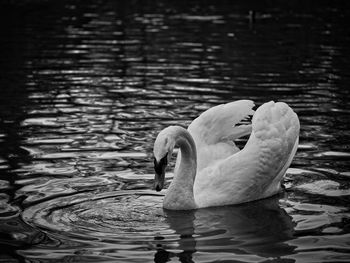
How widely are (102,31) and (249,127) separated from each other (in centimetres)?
1844

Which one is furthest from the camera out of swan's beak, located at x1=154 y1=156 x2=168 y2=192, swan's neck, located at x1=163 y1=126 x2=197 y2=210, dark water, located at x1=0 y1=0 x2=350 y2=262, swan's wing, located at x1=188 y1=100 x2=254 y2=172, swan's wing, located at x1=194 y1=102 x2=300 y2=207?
swan's wing, located at x1=188 y1=100 x2=254 y2=172

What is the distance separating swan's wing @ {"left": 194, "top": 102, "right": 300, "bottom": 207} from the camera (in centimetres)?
999

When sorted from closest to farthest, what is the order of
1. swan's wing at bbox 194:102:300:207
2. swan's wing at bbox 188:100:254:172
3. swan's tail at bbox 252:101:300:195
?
swan's wing at bbox 194:102:300:207
swan's tail at bbox 252:101:300:195
swan's wing at bbox 188:100:254:172

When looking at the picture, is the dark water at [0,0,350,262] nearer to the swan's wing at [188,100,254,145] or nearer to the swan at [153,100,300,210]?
the swan at [153,100,300,210]

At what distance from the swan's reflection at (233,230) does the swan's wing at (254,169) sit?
0.16m

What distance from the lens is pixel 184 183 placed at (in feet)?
31.9

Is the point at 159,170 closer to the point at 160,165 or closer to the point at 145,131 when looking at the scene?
the point at 160,165

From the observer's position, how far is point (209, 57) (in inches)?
899

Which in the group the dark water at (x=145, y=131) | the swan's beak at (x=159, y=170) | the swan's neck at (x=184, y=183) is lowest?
the dark water at (x=145, y=131)

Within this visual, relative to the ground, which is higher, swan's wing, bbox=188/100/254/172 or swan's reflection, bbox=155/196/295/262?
swan's wing, bbox=188/100/254/172

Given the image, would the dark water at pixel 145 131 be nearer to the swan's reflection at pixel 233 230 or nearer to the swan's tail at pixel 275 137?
the swan's reflection at pixel 233 230

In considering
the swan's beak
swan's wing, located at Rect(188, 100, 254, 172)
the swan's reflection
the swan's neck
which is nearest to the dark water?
the swan's reflection

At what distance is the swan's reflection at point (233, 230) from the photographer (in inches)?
330

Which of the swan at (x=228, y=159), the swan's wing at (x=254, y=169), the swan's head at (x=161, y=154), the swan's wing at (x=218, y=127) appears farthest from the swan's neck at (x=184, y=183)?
the swan's wing at (x=218, y=127)
